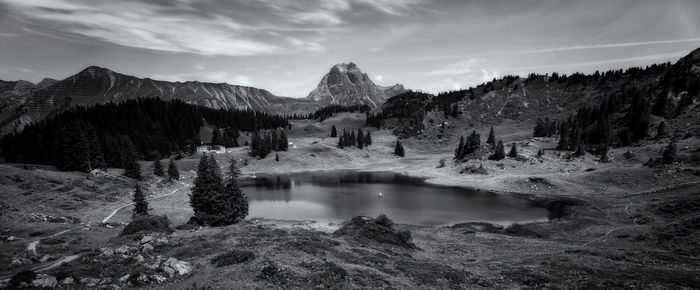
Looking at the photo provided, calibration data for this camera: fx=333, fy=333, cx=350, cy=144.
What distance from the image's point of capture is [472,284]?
1051 inches

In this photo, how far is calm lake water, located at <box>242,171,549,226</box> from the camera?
69.2 metres

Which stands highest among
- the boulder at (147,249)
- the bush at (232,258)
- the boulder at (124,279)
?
the boulder at (124,279)

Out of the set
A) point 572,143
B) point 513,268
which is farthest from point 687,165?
point 513,268

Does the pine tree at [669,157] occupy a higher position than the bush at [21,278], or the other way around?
the pine tree at [669,157]

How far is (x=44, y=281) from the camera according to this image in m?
20.5

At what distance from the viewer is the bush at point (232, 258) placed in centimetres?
2648

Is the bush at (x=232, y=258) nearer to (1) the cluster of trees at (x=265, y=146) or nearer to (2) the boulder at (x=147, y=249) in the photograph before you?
(2) the boulder at (x=147, y=249)

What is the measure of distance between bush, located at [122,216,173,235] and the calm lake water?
2929cm

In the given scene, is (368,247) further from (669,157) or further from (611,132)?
(611,132)

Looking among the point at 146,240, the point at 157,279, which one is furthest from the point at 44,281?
the point at 146,240

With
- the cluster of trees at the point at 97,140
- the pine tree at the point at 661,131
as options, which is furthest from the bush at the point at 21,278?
the pine tree at the point at 661,131

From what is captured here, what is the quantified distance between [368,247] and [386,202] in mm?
46564

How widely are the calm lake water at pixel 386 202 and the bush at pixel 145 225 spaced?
29288mm

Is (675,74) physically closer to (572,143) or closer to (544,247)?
(572,143)
